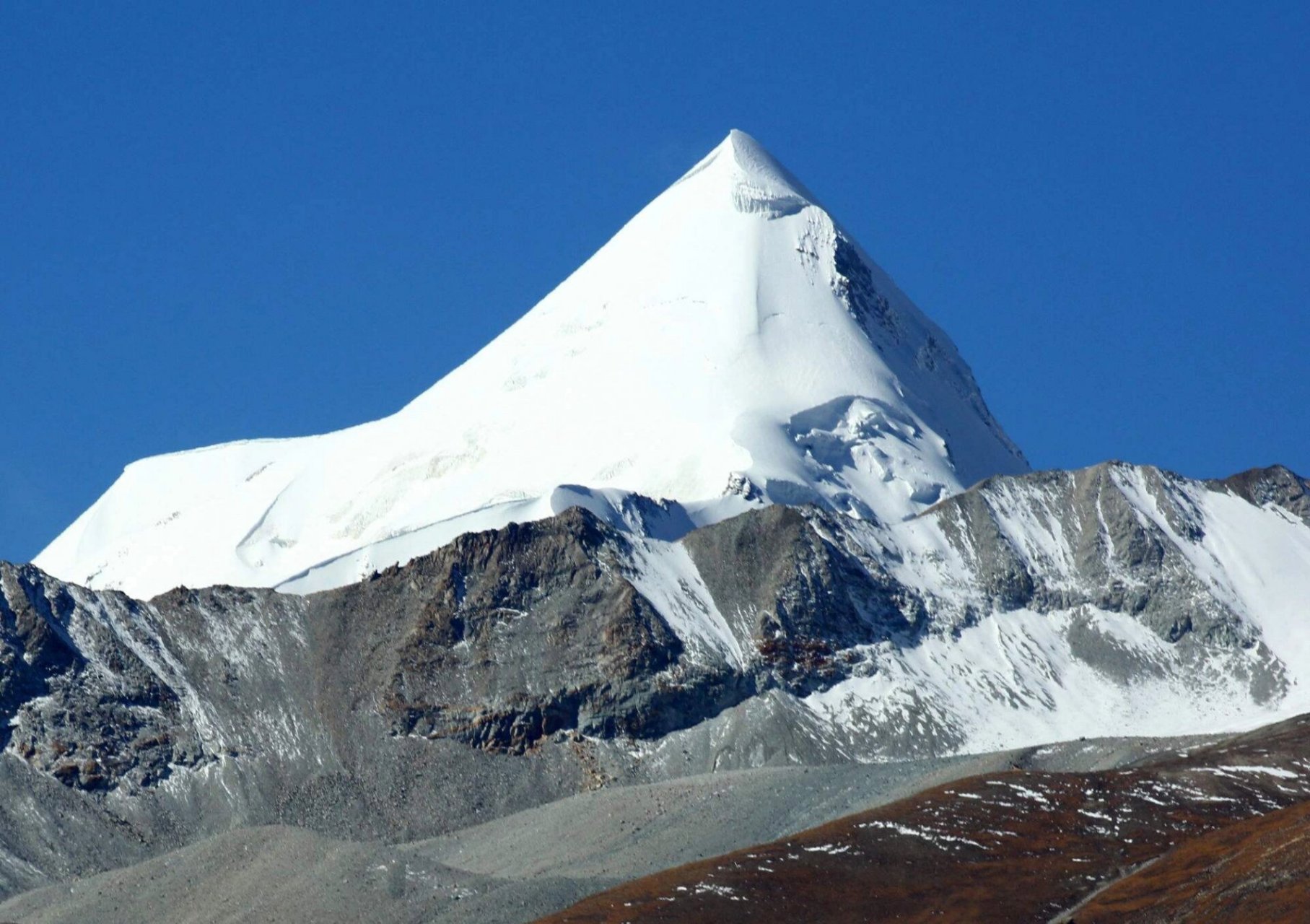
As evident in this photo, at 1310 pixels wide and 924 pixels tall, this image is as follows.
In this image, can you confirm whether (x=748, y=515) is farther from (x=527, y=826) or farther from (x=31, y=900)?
(x=31, y=900)

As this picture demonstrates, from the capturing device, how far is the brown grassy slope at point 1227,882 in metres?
90.9

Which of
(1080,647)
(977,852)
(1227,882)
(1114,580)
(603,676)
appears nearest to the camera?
(1227,882)

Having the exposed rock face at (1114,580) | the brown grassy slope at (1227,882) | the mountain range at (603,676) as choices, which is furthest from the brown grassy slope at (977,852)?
the exposed rock face at (1114,580)

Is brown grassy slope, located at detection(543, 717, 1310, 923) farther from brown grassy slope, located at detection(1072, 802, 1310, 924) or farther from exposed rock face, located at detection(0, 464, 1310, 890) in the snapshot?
exposed rock face, located at detection(0, 464, 1310, 890)

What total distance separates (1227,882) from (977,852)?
16.5m

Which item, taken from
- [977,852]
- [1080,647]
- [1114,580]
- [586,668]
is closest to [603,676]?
[586,668]

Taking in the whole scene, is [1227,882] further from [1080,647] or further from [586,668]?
[1080,647]

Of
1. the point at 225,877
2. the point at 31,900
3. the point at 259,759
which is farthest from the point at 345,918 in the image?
the point at 259,759

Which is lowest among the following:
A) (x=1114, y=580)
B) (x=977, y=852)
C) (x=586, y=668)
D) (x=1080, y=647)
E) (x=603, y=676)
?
(x=977, y=852)

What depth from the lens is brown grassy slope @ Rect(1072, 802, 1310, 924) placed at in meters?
90.9

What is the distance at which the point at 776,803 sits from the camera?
130 metres

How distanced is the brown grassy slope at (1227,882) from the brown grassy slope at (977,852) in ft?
11.1

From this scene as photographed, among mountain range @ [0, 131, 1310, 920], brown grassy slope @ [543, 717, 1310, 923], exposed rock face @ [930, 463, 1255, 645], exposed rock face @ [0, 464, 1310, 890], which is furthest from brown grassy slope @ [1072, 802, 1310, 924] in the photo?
exposed rock face @ [930, 463, 1255, 645]

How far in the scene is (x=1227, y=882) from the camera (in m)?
95.4
